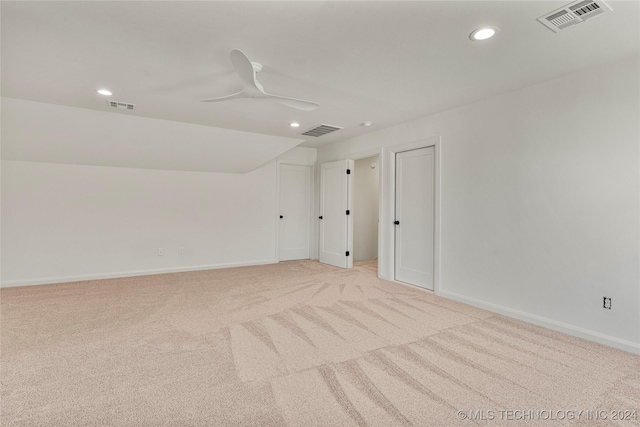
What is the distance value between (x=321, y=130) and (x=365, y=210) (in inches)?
98.0

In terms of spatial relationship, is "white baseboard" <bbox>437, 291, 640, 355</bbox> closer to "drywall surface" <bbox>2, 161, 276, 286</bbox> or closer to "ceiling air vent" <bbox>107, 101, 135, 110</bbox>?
"drywall surface" <bbox>2, 161, 276, 286</bbox>

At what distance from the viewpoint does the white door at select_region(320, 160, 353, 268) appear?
18.9ft

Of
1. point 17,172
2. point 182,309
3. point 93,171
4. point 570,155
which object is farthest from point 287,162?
point 570,155

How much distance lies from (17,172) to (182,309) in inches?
126

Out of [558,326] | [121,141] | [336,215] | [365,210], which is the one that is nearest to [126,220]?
[121,141]

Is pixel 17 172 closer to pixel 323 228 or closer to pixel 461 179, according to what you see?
pixel 323 228

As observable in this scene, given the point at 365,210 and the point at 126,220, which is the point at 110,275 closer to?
the point at 126,220

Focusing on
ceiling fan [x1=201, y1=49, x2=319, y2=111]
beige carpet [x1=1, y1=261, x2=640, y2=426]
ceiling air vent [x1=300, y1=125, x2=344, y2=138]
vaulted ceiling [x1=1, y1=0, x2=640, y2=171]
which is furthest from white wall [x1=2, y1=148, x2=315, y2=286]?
ceiling fan [x1=201, y1=49, x2=319, y2=111]

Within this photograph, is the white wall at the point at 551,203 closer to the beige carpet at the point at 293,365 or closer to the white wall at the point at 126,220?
the beige carpet at the point at 293,365

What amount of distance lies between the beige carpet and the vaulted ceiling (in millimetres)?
2371

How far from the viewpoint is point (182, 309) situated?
11.3ft

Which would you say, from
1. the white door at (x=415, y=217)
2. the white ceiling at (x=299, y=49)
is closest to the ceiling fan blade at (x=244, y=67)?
the white ceiling at (x=299, y=49)

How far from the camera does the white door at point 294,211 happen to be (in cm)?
651

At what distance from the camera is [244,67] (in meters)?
2.19
